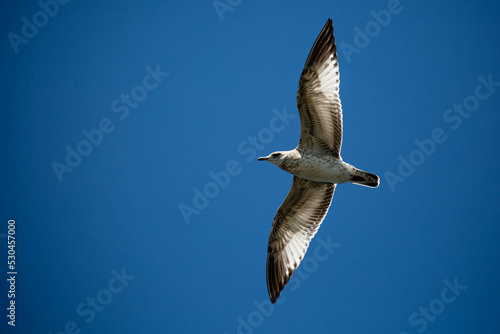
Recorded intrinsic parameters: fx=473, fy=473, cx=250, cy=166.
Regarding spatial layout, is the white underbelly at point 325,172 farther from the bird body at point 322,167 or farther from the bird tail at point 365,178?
the bird tail at point 365,178

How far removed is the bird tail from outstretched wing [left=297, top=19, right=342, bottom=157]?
450mm

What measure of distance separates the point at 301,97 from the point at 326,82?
17.7 inches

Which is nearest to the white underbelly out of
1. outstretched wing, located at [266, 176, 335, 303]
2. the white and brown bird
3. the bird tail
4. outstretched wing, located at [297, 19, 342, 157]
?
the white and brown bird

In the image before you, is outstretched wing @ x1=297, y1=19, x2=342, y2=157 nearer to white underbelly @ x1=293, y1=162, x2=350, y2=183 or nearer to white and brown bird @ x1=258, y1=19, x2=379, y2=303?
white and brown bird @ x1=258, y1=19, x2=379, y2=303

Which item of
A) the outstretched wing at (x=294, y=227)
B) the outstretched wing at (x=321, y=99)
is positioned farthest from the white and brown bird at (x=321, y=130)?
the outstretched wing at (x=294, y=227)

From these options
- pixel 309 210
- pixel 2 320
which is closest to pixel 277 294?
pixel 309 210

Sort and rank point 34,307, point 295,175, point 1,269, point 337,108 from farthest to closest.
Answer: point 34,307, point 1,269, point 295,175, point 337,108

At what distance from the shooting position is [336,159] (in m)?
7.35

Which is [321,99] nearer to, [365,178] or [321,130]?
[321,130]

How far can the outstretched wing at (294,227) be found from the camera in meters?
8.01

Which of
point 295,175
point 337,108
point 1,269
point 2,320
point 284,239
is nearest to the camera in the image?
point 337,108

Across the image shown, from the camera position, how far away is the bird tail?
7328 millimetres

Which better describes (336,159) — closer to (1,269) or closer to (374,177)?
(374,177)

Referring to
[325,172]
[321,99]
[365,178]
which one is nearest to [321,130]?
[321,99]
